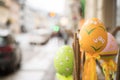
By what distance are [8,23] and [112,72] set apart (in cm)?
4533

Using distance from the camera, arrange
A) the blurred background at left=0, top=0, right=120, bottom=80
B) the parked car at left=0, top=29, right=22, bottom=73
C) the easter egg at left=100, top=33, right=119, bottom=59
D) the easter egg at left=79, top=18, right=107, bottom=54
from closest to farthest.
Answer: the easter egg at left=79, top=18, right=107, bottom=54 → the easter egg at left=100, top=33, right=119, bottom=59 → the blurred background at left=0, top=0, right=120, bottom=80 → the parked car at left=0, top=29, right=22, bottom=73

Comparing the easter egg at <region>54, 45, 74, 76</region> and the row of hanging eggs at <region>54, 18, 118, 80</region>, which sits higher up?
the row of hanging eggs at <region>54, 18, 118, 80</region>

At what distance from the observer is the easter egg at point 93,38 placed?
1.46m

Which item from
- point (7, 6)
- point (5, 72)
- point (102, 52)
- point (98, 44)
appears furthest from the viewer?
point (7, 6)

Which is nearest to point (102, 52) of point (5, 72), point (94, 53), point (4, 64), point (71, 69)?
point (94, 53)

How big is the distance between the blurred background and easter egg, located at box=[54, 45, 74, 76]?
36cm

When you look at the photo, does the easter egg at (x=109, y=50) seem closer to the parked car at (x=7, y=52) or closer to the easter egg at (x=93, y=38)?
the easter egg at (x=93, y=38)

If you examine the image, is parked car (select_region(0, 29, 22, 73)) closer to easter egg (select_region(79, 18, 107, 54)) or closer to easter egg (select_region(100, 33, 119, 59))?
easter egg (select_region(100, 33, 119, 59))

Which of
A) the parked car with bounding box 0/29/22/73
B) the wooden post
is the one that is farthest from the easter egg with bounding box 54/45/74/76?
the parked car with bounding box 0/29/22/73

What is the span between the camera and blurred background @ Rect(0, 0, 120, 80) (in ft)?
16.0

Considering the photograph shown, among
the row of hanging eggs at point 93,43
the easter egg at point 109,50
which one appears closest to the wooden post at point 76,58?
the row of hanging eggs at point 93,43

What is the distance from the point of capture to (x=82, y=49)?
1.51 meters

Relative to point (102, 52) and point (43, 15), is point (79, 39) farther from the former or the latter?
point (43, 15)

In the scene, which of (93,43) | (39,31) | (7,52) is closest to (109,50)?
(93,43)
